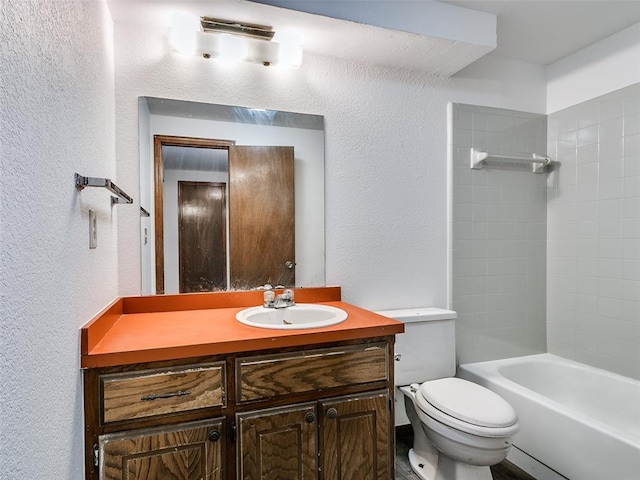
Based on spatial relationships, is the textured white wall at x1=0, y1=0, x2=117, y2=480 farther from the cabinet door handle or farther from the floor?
the floor

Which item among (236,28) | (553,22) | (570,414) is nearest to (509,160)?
(553,22)

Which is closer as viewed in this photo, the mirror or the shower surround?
the mirror

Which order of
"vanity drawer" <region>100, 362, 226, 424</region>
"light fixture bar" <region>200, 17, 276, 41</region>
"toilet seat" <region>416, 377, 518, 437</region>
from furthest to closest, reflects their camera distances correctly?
Result: "light fixture bar" <region>200, 17, 276, 41</region> < "toilet seat" <region>416, 377, 518, 437</region> < "vanity drawer" <region>100, 362, 226, 424</region>

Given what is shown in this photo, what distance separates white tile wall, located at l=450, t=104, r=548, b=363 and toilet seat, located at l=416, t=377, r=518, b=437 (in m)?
0.58

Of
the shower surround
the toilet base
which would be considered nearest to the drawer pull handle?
the toilet base

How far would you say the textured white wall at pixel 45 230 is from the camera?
0.61m

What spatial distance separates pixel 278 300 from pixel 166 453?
73 centimetres

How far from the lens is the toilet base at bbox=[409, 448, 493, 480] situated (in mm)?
1531

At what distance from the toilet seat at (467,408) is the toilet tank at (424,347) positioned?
0.16 metres

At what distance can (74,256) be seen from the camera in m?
0.97

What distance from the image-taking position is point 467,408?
1480 millimetres

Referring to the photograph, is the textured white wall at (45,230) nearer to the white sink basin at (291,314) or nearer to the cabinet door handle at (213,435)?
the cabinet door handle at (213,435)

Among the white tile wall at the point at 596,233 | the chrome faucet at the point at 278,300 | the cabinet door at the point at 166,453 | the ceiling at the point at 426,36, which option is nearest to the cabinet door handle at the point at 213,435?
the cabinet door at the point at 166,453

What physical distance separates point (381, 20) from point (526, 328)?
6.85ft
